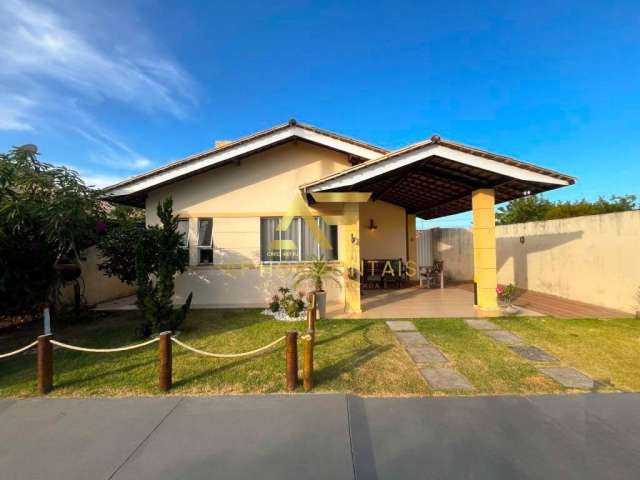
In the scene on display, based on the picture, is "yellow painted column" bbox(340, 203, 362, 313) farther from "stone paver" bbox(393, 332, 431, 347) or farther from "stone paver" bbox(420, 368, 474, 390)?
"stone paver" bbox(420, 368, 474, 390)

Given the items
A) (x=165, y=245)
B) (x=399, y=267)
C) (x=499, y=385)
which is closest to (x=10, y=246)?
(x=165, y=245)

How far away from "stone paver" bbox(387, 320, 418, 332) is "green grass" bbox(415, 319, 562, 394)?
0.65 ft

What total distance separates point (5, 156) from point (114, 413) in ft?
19.0

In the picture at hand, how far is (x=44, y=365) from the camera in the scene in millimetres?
4023

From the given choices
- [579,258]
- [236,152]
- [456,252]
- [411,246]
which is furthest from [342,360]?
[456,252]

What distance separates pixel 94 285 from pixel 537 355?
12477 mm

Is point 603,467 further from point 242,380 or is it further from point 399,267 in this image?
point 399,267

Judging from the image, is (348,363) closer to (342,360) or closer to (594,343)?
(342,360)

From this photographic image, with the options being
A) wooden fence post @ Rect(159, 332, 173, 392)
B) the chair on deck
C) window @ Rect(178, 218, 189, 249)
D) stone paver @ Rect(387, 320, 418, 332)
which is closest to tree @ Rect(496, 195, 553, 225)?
the chair on deck

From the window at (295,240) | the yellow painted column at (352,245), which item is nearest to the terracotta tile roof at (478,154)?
the yellow painted column at (352,245)

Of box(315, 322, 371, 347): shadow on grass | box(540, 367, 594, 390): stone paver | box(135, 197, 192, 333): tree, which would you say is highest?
box(135, 197, 192, 333): tree

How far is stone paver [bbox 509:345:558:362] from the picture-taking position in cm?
487

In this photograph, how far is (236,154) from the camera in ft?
28.2

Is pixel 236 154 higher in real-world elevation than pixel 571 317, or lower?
higher
